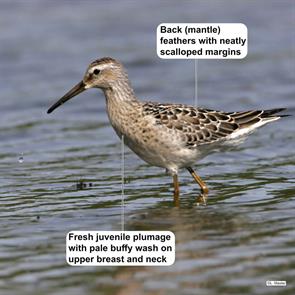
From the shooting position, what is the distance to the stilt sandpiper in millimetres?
11211

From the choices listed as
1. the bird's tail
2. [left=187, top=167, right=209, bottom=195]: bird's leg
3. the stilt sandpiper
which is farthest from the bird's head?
the bird's tail

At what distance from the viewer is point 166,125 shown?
11250mm

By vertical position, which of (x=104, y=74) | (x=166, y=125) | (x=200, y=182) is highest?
(x=104, y=74)

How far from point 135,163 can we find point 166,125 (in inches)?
78.2

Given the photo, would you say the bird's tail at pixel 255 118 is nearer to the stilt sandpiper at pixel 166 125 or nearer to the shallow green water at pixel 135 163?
the stilt sandpiper at pixel 166 125

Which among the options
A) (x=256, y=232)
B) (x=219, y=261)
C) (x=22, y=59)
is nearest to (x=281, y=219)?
(x=256, y=232)

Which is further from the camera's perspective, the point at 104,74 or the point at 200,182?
the point at 104,74

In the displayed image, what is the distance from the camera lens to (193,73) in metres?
18.4

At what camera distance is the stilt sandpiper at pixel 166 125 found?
11.2m

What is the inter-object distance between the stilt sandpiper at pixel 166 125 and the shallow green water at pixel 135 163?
48 centimetres

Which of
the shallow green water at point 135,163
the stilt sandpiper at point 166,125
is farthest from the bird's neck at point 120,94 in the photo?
the shallow green water at point 135,163

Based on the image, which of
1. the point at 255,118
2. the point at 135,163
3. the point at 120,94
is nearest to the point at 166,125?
the point at 120,94

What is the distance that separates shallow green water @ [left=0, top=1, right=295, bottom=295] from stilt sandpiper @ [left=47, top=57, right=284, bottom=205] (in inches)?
18.8

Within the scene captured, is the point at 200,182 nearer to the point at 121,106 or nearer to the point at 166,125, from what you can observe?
the point at 166,125
